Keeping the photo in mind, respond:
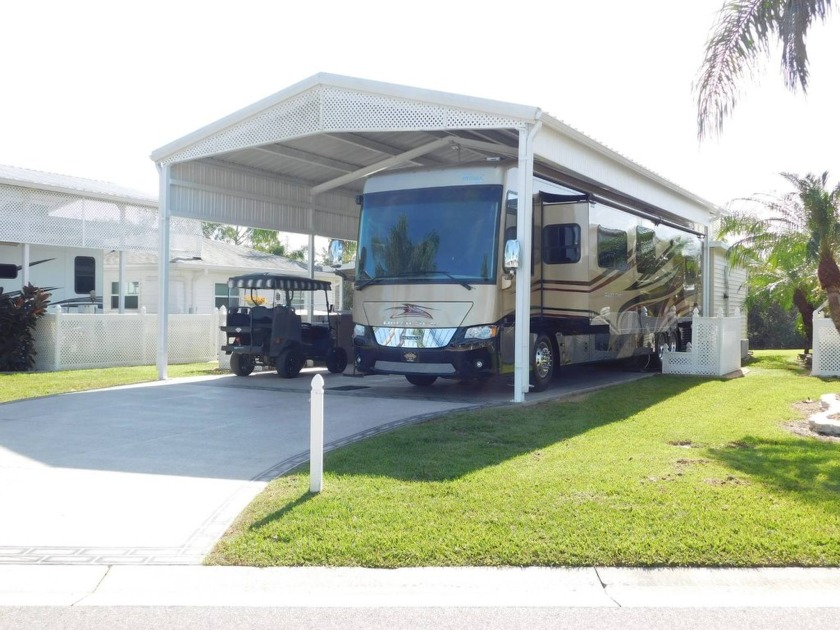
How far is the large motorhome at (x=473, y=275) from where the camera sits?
1220 cm

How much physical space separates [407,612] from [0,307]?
16.5m

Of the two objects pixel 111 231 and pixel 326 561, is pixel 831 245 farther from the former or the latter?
pixel 111 231

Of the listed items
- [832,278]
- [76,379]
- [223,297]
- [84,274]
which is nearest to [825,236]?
[832,278]

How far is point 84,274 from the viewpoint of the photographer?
74.6ft

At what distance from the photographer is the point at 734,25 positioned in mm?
12250

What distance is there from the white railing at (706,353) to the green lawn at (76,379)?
33.7 feet

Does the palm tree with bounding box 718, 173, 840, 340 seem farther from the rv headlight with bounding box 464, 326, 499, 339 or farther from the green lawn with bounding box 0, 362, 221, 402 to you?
the green lawn with bounding box 0, 362, 221, 402

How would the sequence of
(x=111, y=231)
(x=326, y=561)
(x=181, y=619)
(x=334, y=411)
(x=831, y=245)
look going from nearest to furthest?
(x=181, y=619), (x=326, y=561), (x=334, y=411), (x=831, y=245), (x=111, y=231)

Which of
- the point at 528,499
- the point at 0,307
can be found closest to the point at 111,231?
the point at 0,307

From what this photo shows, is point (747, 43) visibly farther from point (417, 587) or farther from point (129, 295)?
point (129, 295)

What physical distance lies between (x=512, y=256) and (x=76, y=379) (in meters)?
9.93

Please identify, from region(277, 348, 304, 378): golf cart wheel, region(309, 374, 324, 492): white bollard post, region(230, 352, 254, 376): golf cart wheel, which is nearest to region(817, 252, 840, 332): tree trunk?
region(309, 374, 324, 492): white bollard post

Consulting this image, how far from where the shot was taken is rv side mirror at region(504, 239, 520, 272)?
11719 millimetres

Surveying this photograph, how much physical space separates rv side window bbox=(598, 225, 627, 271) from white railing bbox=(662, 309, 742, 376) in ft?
10.4
